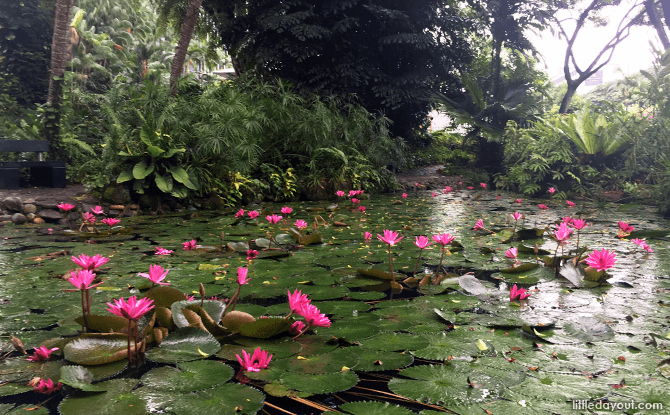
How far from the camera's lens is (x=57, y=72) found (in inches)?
247

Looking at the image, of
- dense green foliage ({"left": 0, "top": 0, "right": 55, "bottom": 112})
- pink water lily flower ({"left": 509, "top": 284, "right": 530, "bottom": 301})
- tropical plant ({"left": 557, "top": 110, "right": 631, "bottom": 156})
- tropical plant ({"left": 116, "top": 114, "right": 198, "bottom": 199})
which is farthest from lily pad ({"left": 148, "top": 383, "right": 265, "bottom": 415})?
dense green foliage ({"left": 0, "top": 0, "right": 55, "bottom": 112})

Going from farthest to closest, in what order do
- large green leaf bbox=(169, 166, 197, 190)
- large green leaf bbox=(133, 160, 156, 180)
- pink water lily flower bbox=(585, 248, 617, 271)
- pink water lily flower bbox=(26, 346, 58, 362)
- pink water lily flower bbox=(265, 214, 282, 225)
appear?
large green leaf bbox=(169, 166, 197, 190) → large green leaf bbox=(133, 160, 156, 180) → pink water lily flower bbox=(265, 214, 282, 225) → pink water lily flower bbox=(585, 248, 617, 271) → pink water lily flower bbox=(26, 346, 58, 362)

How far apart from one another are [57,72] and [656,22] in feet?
50.8

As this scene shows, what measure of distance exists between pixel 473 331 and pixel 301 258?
129 centimetres

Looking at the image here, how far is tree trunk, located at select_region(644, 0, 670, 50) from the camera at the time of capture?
1216cm

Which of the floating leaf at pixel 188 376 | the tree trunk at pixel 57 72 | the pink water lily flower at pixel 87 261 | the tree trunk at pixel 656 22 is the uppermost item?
the tree trunk at pixel 656 22

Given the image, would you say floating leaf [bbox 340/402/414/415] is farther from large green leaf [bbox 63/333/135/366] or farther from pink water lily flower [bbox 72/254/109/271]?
pink water lily flower [bbox 72/254/109/271]

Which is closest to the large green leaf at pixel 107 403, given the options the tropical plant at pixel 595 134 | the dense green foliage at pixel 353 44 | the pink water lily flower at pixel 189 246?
the pink water lily flower at pixel 189 246

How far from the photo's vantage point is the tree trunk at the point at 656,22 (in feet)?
39.9

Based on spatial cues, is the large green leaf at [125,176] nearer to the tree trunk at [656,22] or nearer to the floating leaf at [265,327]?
the floating leaf at [265,327]

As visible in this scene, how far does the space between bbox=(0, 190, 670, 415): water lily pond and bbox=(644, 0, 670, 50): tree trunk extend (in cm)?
1339

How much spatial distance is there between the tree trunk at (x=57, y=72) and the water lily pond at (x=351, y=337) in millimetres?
4717

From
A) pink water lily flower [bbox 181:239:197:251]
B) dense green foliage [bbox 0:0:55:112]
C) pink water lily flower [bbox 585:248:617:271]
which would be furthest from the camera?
dense green foliage [bbox 0:0:55:112]

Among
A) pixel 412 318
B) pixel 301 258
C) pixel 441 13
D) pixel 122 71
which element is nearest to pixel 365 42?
pixel 441 13
